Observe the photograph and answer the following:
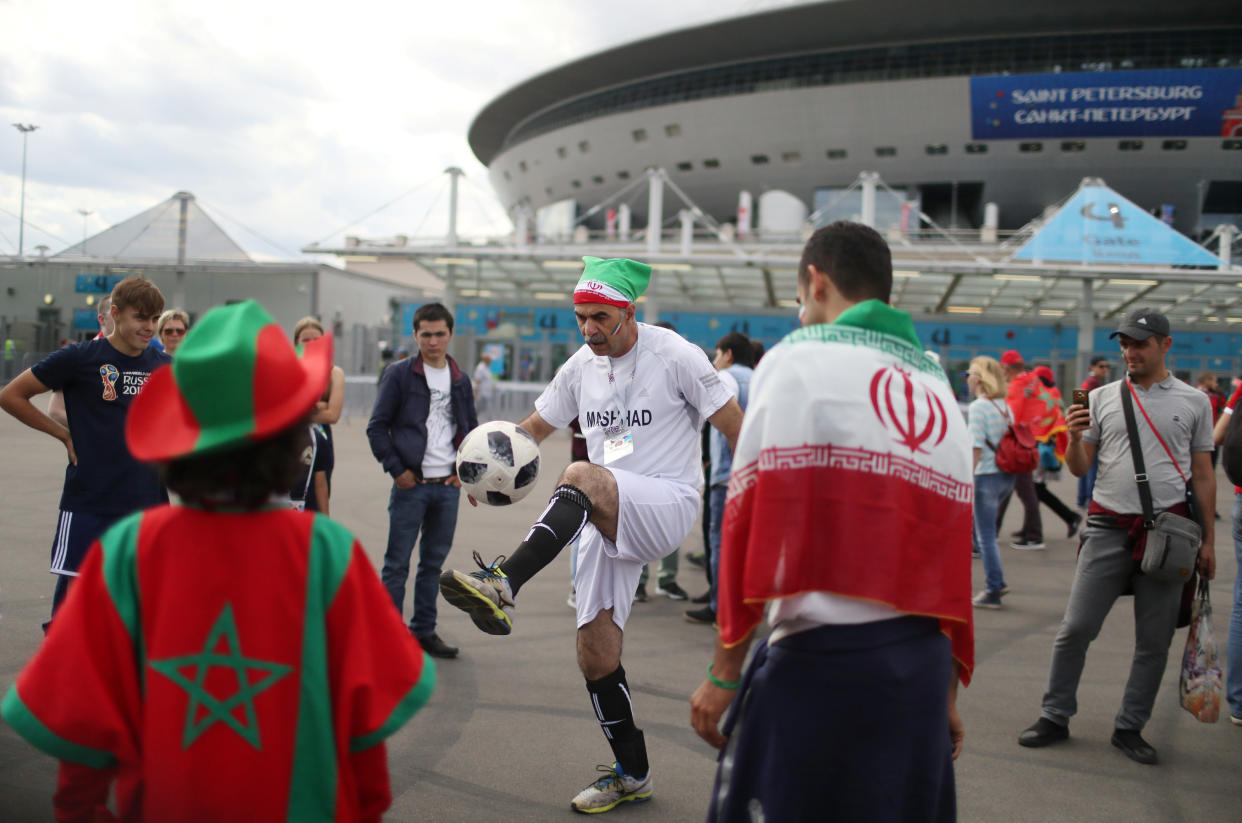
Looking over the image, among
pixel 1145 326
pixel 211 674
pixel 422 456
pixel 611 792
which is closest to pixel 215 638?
pixel 211 674

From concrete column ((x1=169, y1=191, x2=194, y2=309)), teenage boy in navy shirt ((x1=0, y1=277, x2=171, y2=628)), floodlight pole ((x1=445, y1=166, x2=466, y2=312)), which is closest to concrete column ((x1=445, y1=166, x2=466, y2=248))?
floodlight pole ((x1=445, y1=166, x2=466, y2=312))

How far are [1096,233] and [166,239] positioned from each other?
36134mm

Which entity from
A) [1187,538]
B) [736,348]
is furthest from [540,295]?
[1187,538]

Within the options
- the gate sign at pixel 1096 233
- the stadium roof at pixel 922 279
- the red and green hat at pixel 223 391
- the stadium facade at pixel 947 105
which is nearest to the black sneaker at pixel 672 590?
the red and green hat at pixel 223 391

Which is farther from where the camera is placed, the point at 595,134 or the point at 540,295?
the point at 595,134

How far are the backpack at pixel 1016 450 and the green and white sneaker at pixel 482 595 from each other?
5714mm

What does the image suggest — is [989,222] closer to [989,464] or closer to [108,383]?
[989,464]

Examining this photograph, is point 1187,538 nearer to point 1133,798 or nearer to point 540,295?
point 1133,798

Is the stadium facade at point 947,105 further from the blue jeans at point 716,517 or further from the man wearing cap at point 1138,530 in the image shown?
the man wearing cap at point 1138,530

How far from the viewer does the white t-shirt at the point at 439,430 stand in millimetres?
5574

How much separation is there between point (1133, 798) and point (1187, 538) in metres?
→ 1.26

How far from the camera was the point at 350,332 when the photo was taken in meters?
30.3

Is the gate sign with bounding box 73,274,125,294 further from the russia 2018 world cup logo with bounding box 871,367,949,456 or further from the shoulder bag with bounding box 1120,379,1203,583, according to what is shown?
the russia 2018 world cup logo with bounding box 871,367,949,456

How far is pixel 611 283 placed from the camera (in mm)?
3773
